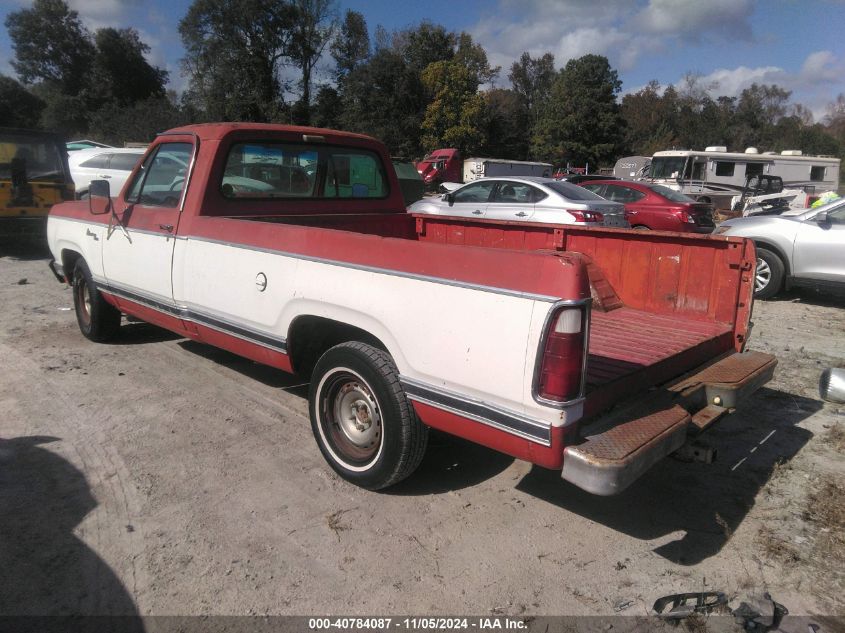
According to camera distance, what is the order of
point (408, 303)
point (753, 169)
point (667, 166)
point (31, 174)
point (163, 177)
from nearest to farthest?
point (408, 303) → point (163, 177) → point (31, 174) → point (667, 166) → point (753, 169)

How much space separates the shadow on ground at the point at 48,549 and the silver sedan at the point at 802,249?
8640 mm

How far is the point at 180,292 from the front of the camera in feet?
14.3

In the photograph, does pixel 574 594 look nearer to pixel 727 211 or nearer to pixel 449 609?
pixel 449 609

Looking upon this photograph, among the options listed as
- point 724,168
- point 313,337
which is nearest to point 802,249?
point 313,337

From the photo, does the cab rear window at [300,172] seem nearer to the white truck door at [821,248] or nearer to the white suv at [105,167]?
the white truck door at [821,248]

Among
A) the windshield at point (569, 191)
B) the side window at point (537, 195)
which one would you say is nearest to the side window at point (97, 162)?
the side window at point (537, 195)

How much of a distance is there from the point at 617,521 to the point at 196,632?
208 cm

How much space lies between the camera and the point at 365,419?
11.2 ft

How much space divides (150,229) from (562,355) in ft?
11.5

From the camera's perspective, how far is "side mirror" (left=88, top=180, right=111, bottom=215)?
5086 millimetres

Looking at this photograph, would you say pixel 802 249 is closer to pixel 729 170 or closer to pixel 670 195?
pixel 670 195

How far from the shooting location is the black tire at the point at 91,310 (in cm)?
564

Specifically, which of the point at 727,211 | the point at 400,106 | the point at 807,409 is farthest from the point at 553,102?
→ the point at 807,409

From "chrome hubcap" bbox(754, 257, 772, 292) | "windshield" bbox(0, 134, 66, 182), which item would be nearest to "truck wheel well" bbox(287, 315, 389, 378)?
"chrome hubcap" bbox(754, 257, 772, 292)
